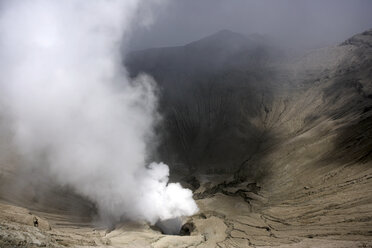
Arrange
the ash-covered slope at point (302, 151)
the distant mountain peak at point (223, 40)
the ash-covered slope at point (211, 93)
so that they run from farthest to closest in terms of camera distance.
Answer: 1. the distant mountain peak at point (223, 40)
2. the ash-covered slope at point (211, 93)
3. the ash-covered slope at point (302, 151)

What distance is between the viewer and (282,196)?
1612 inches

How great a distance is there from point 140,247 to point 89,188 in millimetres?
18496

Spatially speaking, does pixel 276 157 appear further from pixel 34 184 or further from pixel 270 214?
pixel 34 184

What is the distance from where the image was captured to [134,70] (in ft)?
316

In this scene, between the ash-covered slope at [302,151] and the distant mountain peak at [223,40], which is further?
the distant mountain peak at [223,40]

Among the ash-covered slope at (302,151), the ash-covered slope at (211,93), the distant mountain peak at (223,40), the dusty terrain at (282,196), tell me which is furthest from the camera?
the distant mountain peak at (223,40)

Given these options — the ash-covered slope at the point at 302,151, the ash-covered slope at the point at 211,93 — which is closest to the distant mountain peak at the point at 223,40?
the ash-covered slope at the point at 211,93

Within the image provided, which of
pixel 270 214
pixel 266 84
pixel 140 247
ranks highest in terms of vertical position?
pixel 266 84

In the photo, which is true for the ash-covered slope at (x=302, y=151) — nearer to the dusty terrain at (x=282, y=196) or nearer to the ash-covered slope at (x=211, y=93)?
the dusty terrain at (x=282, y=196)

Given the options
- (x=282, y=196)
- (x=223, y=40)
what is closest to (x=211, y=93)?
(x=223, y=40)

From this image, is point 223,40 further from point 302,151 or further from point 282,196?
point 282,196

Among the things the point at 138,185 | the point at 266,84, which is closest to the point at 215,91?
the point at 266,84

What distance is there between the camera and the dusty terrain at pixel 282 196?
24344 mm

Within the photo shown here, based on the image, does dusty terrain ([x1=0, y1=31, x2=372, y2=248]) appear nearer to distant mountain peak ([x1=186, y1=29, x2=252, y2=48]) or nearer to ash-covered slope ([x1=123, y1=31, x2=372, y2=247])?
ash-covered slope ([x1=123, y1=31, x2=372, y2=247])
